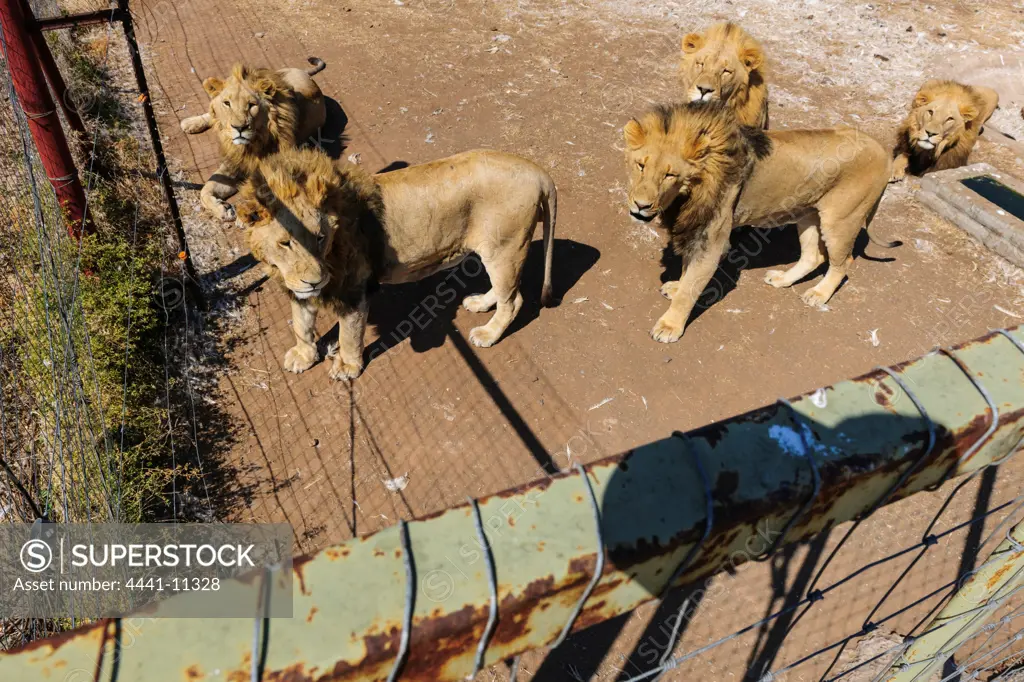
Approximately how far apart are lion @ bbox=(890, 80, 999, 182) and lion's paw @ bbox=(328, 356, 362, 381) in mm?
5782

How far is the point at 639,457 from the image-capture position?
963 mm

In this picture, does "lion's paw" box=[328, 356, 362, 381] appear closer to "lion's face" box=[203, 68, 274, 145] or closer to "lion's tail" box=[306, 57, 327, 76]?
"lion's face" box=[203, 68, 274, 145]

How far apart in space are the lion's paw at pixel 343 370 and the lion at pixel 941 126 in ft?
19.0

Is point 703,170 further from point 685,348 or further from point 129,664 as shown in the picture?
point 129,664

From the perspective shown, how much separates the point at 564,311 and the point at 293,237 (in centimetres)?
245

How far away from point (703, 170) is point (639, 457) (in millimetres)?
3545

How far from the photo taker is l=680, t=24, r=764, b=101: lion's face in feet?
16.8

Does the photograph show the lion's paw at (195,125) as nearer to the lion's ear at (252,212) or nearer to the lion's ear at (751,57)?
the lion's ear at (252,212)

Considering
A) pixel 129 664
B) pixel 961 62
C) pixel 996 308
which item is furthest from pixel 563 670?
pixel 961 62

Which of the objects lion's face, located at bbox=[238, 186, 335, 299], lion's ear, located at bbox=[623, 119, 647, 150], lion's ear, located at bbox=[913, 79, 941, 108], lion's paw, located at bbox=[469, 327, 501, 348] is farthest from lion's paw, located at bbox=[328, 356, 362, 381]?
lion's ear, located at bbox=[913, 79, 941, 108]

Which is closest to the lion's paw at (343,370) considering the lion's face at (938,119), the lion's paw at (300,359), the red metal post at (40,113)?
the lion's paw at (300,359)

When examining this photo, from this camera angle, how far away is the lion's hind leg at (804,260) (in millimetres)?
5477

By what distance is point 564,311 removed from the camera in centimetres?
539

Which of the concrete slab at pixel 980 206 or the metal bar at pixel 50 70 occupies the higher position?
the metal bar at pixel 50 70
